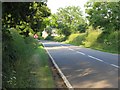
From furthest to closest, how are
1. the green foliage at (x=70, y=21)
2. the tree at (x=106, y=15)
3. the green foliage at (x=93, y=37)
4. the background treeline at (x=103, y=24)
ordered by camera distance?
the green foliage at (x=70, y=21)
the green foliage at (x=93, y=37)
the tree at (x=106, y=15)
the background treeline at (x=103, y=24)

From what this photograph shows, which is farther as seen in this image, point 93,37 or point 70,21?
point 70,21

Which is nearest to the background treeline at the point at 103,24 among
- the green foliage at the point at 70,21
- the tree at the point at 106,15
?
the tree at the point at 106,15

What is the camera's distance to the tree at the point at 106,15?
47.6 meters

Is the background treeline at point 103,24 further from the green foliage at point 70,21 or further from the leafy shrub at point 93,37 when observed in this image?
the green foliage at point 70,21

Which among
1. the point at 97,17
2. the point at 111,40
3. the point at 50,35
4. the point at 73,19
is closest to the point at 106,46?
the point at 111,40

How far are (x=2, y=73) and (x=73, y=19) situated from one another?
101 metres

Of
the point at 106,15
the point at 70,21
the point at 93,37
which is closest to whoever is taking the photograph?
the point at 106,15

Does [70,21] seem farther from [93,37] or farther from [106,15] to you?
[106,15]

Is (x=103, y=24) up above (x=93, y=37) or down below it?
above

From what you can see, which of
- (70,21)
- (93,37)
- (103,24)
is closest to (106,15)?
(103,24)

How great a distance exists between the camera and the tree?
4758 centimetres

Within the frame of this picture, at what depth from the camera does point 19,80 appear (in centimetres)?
1019

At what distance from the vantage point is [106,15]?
163ft

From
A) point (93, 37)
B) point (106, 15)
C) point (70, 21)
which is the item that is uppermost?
point (106, 15)
